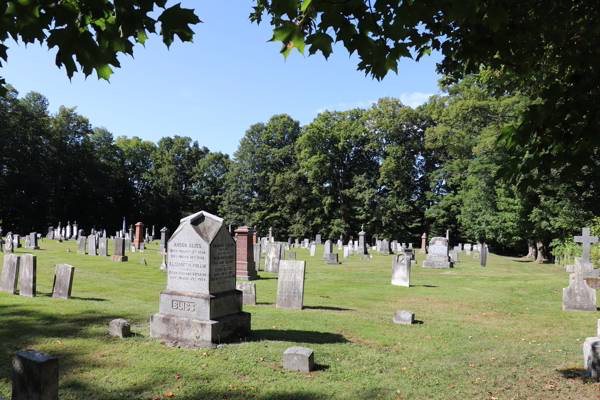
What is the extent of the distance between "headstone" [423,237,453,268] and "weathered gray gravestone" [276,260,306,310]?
1480 centimetres

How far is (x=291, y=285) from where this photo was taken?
33.6ft

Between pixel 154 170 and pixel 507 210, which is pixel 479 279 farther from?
pixel 154 170

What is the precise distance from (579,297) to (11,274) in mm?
14385

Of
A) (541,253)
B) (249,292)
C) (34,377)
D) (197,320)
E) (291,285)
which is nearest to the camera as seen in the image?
(34,377)

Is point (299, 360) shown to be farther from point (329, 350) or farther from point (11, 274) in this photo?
point (11, 274)

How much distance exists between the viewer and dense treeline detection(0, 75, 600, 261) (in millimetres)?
48031

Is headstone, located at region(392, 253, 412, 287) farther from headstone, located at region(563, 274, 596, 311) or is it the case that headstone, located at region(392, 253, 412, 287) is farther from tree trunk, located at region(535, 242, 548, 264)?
tree trunk, located at region(535, 242, 548, 264)

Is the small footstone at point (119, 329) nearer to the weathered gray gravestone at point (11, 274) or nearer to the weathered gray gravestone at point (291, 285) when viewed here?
the weathered gray gravestone at point (291, 285)

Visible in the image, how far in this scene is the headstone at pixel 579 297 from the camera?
415 inches

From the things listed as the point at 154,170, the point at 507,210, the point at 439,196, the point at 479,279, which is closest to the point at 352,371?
the point at 479,279

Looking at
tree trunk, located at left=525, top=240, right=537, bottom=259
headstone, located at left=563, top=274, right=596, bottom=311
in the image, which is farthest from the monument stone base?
tree trunk, located at left=525, top=240, right=537, bottom=259

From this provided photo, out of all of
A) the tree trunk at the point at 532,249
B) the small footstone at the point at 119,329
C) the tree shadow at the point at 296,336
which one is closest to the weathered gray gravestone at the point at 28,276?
the small footstone at the point at 119,329

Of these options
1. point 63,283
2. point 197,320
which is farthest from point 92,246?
point 197,320

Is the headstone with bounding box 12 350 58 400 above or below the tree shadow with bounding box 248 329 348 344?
above
